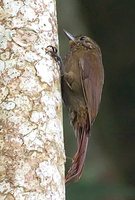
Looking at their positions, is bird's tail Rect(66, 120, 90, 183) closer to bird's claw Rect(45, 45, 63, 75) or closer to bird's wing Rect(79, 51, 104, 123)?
bird's wing Rect(79, 51, 104, 123)

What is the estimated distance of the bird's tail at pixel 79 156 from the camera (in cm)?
398

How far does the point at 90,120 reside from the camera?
4.14 metres

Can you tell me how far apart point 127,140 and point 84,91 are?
184 cm

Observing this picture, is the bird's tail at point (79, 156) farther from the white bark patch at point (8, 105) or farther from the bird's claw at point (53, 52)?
the white bark patch at point (8, 105)

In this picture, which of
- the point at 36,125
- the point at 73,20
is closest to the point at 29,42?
the point at 36,125

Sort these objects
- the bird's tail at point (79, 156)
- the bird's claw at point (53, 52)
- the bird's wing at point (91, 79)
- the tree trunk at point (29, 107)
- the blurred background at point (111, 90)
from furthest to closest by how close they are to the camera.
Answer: the blurred background at point (111, 90)
the bird's wing at point (91, 79)
the bird's tail at point (79, 156)
the bird's claw at point (53, 52)
the tree trunk at point (29, 107)

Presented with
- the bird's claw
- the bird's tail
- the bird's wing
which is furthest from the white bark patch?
the bird's wing

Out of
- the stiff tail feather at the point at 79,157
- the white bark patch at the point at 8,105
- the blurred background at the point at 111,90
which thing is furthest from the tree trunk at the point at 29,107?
the blurred background at the point at 111,90

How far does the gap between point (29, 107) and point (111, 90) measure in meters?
2.94

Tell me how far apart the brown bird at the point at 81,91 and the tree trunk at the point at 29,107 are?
61cm

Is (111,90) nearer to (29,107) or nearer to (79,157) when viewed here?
(79,157)

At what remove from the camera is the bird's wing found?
418 centimetres

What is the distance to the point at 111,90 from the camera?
615cm

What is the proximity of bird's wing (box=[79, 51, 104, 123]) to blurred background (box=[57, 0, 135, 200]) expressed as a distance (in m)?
1.48
